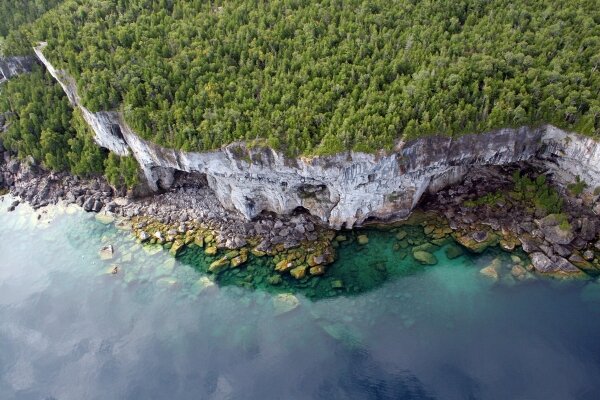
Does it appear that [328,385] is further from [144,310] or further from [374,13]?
[374,13]

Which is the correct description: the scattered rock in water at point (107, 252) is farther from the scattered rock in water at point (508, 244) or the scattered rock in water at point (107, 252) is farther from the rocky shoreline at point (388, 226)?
the scattered rock in water at point (508, 244)

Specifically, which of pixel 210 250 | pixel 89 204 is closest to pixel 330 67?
pixel 210 250

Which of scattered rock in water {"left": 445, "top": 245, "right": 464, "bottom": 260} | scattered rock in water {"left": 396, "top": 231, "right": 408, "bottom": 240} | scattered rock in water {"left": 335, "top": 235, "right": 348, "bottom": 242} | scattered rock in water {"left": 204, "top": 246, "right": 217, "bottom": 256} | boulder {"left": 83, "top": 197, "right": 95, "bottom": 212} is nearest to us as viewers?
scattered rock in water {"left": 445, "top": 245, "right": 464, "bottom": 260}

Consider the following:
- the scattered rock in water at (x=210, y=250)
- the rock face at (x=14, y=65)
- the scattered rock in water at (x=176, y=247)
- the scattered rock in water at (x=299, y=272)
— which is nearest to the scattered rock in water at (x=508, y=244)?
the scattered rock in water at (x=299, y=272)

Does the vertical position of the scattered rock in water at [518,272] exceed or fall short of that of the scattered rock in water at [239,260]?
it falls short

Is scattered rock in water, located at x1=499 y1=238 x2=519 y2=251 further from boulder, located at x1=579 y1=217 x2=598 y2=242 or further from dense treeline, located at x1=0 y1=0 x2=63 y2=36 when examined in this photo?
dense treeline, located at x1=0 y1=0 x2=63 y2=36

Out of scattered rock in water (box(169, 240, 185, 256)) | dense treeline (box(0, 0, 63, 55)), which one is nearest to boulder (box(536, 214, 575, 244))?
scattered rock in water (box(169, 240, 185, 256))

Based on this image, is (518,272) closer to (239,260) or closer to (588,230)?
(588,230)
